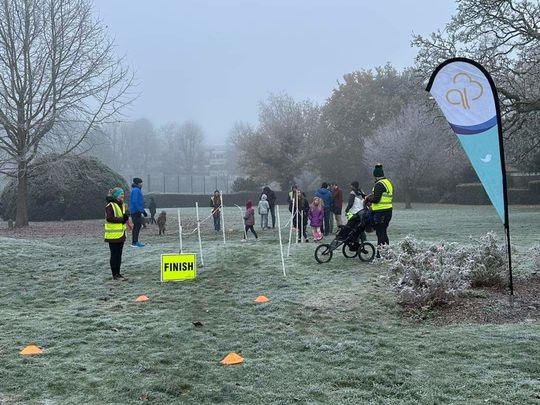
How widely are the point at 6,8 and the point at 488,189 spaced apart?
22845 millimetres

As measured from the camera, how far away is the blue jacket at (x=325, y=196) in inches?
679

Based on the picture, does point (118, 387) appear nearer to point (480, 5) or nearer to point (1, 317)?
point (1, 317)

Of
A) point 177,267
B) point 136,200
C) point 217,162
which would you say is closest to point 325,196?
point 136,200

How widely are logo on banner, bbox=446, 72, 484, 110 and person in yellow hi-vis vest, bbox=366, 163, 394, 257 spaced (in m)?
3.32

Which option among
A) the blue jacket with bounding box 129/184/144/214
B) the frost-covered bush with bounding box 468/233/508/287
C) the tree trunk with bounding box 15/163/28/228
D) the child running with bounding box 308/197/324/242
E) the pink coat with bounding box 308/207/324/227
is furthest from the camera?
the tree trunk with bounding box 15/163/28/228

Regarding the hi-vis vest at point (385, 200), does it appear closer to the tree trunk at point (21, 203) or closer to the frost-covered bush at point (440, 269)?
the frost-covered bush at point (440, 269)

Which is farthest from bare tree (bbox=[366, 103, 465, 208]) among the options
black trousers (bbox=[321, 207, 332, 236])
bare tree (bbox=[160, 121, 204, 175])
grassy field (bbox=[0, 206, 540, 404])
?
bare tree (bbox=[160, 121, 204, 175])

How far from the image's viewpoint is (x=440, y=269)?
26.4 feet

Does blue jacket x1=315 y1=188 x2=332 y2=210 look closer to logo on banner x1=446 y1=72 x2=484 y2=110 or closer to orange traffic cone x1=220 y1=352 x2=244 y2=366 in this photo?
logo on banner x1=446 y1=72 x2=484 y2=110

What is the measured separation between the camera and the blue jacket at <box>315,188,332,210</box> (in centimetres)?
1725

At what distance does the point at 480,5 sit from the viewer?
74.9 feet

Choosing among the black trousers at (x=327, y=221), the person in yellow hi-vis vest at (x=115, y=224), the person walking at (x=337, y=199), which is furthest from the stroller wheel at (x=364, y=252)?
the black trousers at (x=327, y=221)

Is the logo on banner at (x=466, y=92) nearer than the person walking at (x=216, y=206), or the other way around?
the logo on banner at (x=466, y=92)

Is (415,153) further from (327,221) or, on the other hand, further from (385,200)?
(385,200)
